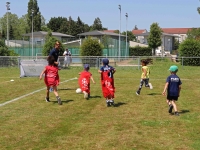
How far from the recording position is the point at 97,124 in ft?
28.5

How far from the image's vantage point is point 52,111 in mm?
10422

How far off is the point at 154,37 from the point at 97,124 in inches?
2464

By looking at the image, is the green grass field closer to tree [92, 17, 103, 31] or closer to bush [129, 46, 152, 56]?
bush [129, 46, 152, 56]

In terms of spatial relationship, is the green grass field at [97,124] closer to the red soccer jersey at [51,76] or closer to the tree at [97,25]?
the red soccer jersey at [51,76]

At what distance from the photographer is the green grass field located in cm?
696

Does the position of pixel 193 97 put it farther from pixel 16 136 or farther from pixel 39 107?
pixel 16 136

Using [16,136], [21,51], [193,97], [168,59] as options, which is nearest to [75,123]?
[16,136]

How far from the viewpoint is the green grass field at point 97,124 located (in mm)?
6960

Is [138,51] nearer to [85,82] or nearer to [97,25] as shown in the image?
[85,82]

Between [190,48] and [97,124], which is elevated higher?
[190,48]

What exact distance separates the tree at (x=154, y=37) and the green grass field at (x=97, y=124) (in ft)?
184

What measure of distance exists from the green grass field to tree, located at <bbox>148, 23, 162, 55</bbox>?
56.2m

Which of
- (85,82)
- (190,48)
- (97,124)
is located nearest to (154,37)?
(190,48)

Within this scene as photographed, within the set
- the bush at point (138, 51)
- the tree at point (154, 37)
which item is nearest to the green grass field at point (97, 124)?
the bush at point (138, 51)
